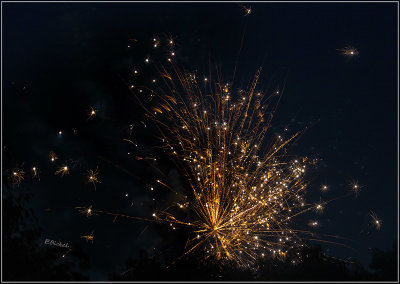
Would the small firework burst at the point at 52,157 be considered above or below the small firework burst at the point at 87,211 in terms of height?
above

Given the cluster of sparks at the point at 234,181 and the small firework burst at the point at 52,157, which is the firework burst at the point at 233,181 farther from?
the small firework burst at the point at 52,157

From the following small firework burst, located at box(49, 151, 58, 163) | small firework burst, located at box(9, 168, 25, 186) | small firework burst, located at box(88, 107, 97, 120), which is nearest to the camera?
small firework burst, located at box(9, 168, 25, 186)

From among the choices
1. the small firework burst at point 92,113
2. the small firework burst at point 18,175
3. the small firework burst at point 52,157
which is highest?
the small firework burst at point 92,113

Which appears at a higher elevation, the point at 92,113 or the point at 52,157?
the point at 92,113

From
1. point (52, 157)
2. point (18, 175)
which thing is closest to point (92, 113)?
point (52, 157)

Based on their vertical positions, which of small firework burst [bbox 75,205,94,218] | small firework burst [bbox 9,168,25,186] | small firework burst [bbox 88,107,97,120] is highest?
small firework burst [bbox 88,107,97,120]

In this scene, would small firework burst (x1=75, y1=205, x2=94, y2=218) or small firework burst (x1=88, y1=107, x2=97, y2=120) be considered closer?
small firework burst (x1=75, y1=205, x2=94, y2=218)

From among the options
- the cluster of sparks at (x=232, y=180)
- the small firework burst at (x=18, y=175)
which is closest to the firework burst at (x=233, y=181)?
the cluster of sparks at (x=232, y=180)

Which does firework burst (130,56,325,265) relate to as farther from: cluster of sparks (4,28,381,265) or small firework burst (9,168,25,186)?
small firework burst (9,168,25,186)

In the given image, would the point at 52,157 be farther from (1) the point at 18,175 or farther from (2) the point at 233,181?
(2) the point at 233,181

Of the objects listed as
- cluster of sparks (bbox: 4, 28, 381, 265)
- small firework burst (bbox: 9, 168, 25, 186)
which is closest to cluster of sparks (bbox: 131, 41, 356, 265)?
cluster of sparks (bbox: 4, 28, 381, 265)

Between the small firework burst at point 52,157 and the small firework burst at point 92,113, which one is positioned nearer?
the small firework burst at point 52,157

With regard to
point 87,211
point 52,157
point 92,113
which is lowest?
point 87,211
